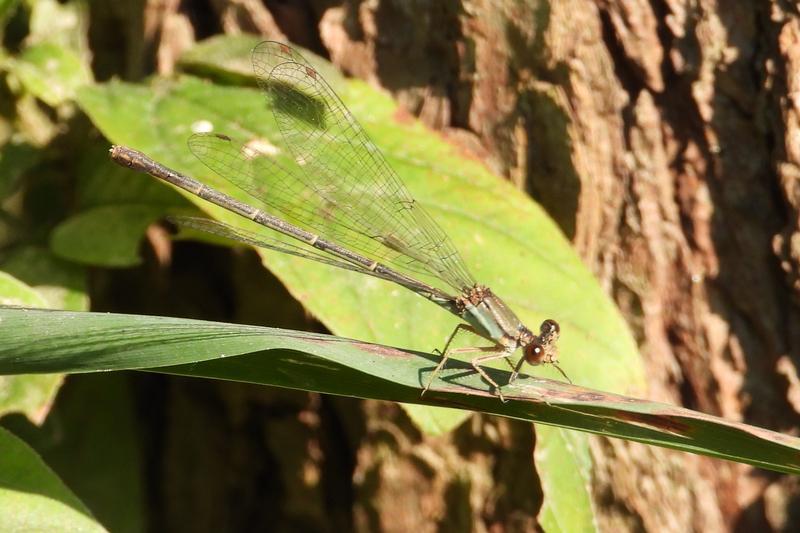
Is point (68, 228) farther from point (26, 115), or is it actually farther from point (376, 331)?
point (376, 331)

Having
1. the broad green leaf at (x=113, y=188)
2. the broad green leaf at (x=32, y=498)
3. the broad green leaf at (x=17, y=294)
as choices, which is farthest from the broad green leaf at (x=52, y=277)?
the broad green leaf at (x=32, y=498)

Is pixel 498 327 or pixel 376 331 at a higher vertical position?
pixel 498 327

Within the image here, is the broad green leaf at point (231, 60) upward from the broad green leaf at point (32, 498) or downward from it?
upward

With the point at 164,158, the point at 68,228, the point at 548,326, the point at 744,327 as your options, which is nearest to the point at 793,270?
the point at 744,327

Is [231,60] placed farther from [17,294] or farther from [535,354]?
[535,354]

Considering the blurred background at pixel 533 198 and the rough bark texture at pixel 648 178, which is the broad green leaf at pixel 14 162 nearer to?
the blurred background at pixel 533 198

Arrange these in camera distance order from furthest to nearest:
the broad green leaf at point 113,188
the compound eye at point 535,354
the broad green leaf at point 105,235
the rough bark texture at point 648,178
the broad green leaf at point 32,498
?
the broad green leaf at point 113,188 < the broad green leaf at point 105,235 < the rough bark texture at point 648,178 < the compound eye at point 535,354 < the broad green leaf at point 32,498

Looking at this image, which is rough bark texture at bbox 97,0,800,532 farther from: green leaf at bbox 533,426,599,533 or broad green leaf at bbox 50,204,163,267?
broad green leaf at bbox 50,204,163,267
